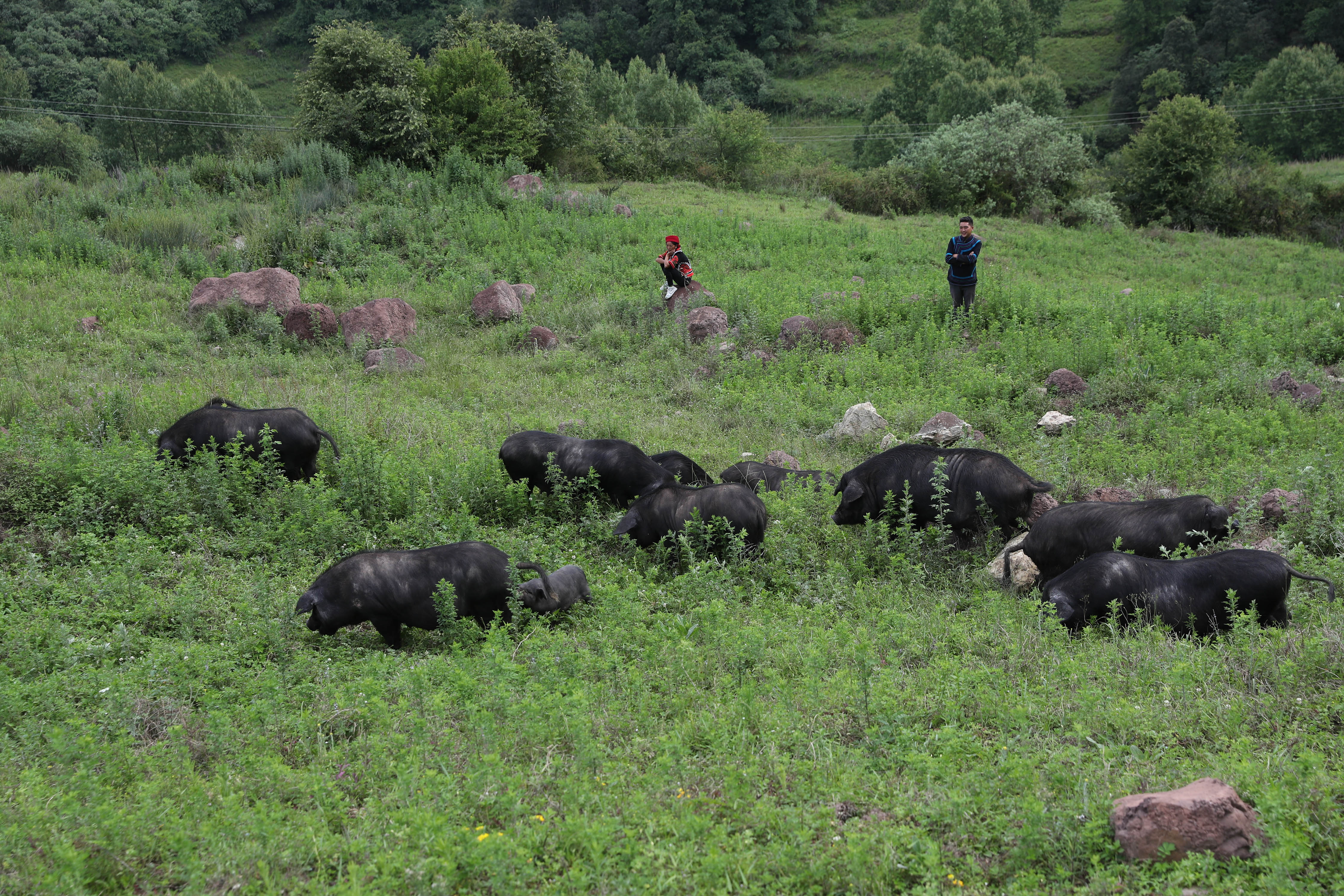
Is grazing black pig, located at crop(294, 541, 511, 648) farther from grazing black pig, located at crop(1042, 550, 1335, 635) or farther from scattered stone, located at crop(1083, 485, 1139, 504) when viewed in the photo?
scattered stone, located at crop(1083, 485, 1139, 504)

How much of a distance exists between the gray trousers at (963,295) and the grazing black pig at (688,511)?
24.6 feet

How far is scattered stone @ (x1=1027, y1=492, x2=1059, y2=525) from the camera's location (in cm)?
798

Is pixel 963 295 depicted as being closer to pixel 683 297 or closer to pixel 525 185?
pixel 683 297

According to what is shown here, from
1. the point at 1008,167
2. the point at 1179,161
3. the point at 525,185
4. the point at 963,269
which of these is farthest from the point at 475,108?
the point at 1179,161

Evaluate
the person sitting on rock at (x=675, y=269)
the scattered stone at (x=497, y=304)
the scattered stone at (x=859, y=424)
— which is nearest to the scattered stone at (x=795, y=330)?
the person sitting on rock at (x=675, y=269)

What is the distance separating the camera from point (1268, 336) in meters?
12.0

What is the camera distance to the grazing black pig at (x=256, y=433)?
8852mm

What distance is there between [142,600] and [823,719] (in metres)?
4.93

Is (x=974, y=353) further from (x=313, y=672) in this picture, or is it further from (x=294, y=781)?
(x=294, y=781)

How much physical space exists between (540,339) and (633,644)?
9.30 m

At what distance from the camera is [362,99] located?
2270 centimetres

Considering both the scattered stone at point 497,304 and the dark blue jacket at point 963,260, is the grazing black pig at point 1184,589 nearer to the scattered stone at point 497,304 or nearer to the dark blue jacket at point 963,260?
the dark blue jacket at point 963,260

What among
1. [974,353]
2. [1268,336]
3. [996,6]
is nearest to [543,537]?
[974,353]

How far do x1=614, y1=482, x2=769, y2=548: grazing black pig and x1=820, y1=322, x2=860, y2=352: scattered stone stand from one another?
6.24 metres
